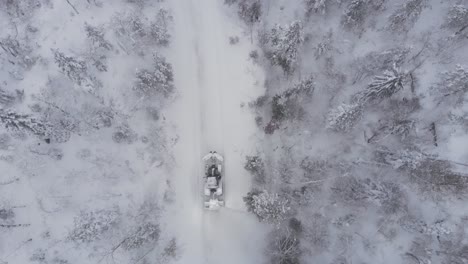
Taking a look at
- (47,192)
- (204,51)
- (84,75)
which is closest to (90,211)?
(47,192)

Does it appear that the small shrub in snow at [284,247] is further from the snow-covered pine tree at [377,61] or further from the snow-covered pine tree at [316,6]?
the snow-covered pine tree at [316,6]

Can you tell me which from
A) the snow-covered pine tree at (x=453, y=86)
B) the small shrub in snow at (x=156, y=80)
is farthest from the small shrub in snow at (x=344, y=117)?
the small shrub in snow at (x=156, y=80)

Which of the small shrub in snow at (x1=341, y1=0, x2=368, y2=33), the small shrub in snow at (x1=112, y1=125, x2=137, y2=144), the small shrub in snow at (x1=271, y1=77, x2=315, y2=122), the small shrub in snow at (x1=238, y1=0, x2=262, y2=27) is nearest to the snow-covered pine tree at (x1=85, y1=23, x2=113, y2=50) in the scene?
the small shrub in snow at (x1=112, y1=125, x2=137, y2=144)

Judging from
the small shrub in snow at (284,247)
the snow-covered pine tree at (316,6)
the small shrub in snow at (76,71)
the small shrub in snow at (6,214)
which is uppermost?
the snow-covered pine tree at (316,6)

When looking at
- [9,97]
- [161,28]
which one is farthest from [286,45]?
[9,97]

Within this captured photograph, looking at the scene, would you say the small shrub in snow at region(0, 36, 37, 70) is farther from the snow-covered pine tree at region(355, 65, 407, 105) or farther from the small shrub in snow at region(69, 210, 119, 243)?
the snow-covered pine tree at region(355, 65, 407, 105)

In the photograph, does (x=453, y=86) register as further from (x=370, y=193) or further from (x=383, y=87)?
(x=370, y=193)
